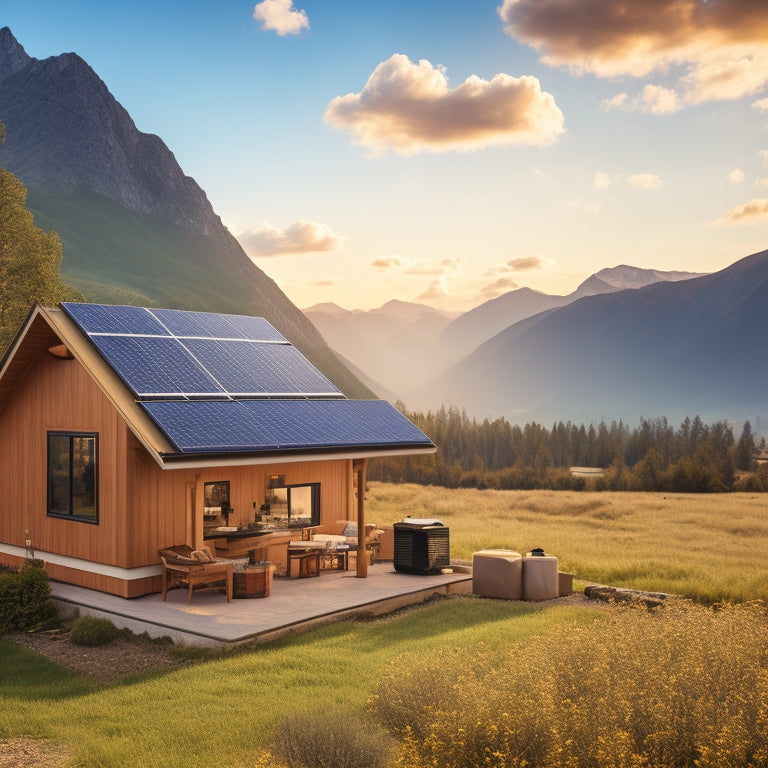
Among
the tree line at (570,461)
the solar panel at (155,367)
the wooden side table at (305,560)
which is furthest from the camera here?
the tree line at (570,461)

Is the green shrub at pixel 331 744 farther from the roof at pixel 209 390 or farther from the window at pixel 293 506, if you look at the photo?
the window at pixel 293 506

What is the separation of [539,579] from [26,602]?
7.91m

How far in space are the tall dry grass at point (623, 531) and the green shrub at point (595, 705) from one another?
287 inches

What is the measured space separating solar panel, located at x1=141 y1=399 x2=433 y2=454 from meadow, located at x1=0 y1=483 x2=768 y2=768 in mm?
3036

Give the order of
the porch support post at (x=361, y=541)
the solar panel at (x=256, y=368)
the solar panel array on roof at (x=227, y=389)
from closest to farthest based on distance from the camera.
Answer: the solar panel array on roof at (x=227, y=389), the porch support post at (x=361, y=541), the solar panel at (x=256, y=368)

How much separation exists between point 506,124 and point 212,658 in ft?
150

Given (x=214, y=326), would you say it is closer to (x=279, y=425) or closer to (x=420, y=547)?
(x=279, y=425)

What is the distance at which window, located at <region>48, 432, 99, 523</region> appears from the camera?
44.5 ft

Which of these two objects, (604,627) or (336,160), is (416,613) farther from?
(336,160)

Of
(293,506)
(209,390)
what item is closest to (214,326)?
(209,390)

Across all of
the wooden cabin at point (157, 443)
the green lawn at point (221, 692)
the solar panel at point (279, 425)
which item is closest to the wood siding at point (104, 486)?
the wooden cabin at point (157, 443)

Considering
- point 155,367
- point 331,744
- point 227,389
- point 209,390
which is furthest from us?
point 227,389

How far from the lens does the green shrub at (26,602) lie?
1222 centimetres

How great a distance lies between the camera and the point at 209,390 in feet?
48.0
